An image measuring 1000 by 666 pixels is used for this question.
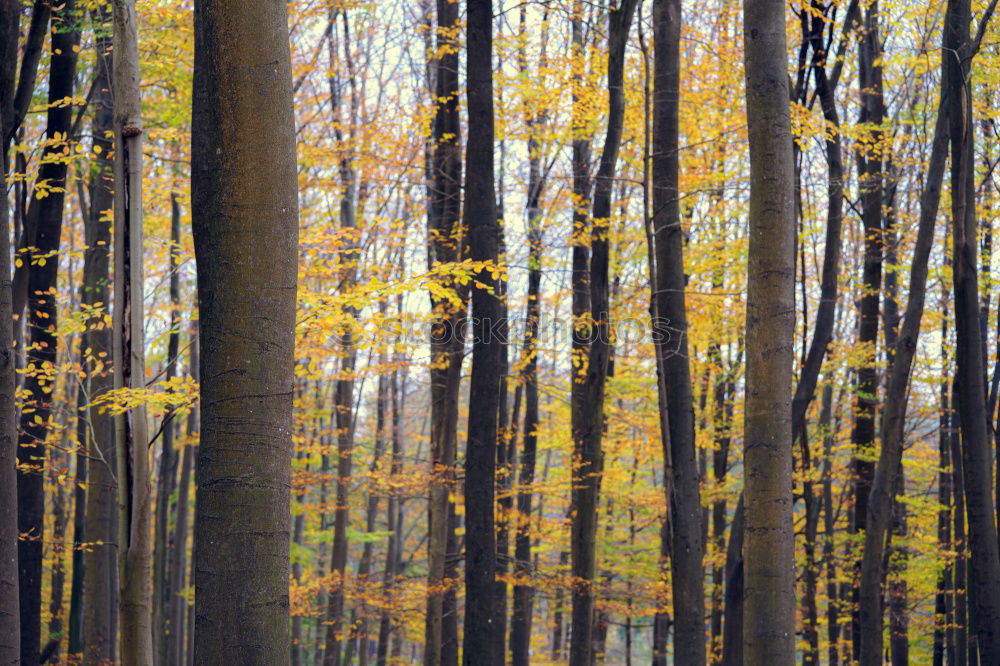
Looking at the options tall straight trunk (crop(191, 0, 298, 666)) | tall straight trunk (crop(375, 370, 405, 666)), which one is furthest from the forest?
tall straight trunk (crop(375, 370, 405, 666))

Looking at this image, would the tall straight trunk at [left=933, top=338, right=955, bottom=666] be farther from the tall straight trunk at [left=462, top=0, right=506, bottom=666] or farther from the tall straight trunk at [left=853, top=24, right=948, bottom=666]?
the tall straight trunk at [left=462, top=0, right=506, bottom=666]

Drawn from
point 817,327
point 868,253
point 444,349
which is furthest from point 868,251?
point 444,349

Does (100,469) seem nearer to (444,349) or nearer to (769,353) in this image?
(444,349)

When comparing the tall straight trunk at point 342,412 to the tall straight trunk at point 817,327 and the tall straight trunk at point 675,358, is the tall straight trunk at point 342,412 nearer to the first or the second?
the tall straight trunk at point 675,358

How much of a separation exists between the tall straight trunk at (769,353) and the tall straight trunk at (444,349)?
664cm

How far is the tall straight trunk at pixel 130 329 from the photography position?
5.97m

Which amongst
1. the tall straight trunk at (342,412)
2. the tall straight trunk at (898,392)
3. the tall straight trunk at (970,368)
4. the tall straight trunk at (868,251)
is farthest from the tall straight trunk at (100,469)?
the tall straight trunk at (868,251)

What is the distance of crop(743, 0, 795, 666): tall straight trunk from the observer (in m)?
A: 5.41

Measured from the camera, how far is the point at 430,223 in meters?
15.2

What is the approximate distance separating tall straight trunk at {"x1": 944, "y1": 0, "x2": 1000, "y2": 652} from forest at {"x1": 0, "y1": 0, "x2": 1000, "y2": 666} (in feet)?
0.13

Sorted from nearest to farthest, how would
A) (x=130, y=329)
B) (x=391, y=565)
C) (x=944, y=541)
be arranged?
(x=130, y=329), (x=944, y=541), (x=391, y=565)

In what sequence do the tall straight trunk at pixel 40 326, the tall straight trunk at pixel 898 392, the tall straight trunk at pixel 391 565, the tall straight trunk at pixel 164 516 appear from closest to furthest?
the tall straight trunk at pixel 40 326 < the tall straight trunk at pixel 898 392 < the tall straight trunk at pixel 391 565 < the tall straight trunk at pixel 164 516

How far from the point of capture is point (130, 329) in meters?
6.13

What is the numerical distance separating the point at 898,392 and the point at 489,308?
5.06 m
